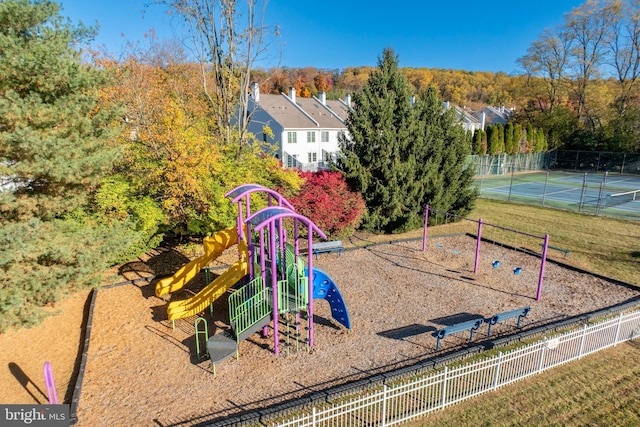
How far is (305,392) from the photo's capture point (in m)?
7.93

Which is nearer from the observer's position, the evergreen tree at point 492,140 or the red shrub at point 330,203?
the red shrub at point 330,203

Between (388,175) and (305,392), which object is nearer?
(305,392)

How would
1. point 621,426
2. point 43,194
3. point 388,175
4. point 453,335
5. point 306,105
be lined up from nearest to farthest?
point 621,426 → point 43,194 → point 453,335 → point 388,175 → point 306,105

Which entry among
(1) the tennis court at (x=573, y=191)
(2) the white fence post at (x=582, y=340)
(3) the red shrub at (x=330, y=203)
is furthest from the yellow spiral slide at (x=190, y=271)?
(1) the tennis court at (x=573, y=191)

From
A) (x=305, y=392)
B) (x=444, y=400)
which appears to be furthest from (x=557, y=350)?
(x=305, y=392)

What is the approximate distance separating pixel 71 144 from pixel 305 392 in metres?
7.48

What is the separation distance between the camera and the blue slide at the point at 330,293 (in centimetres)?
1001

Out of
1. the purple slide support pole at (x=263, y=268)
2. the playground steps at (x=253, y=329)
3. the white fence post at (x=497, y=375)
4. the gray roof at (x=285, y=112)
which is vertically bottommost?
the white fence post at (x=497, y=375)

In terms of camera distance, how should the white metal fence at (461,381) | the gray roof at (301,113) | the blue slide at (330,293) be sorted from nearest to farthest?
1. the white metal fence at (461,381)
2. the blue slide at (330,293)
3. the gray roof at (301,113)

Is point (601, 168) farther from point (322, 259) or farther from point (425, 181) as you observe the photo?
point (322, 259)

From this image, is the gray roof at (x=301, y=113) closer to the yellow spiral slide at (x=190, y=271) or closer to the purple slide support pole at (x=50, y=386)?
the yellow spiral slide at (x=190, y=271)

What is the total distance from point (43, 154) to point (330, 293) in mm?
7431

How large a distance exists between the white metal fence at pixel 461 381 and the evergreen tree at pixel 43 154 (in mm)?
6079

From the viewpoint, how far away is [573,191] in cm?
3241
